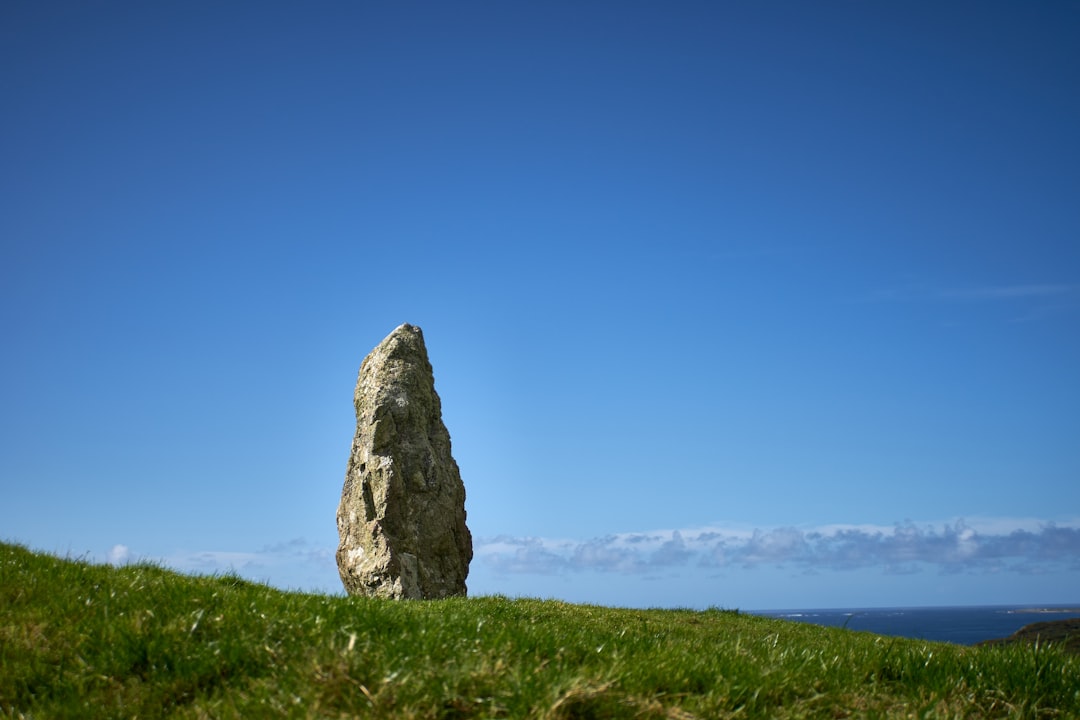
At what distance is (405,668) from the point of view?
6.99 m

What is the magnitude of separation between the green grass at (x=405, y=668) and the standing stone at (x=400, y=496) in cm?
1449

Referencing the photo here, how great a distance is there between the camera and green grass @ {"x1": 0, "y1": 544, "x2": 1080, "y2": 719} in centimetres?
672

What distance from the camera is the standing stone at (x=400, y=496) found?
80.2 feet

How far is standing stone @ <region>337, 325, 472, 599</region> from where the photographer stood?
24.5 m

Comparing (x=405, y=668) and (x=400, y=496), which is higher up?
(x=400, y=496)

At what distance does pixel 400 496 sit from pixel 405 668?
18140 millimetres

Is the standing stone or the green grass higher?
the standing stone

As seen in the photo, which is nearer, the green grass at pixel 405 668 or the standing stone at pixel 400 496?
the green grass at pixel 405 668

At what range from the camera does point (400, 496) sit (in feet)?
81.4

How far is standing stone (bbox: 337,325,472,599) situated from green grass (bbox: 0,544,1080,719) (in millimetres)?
14492

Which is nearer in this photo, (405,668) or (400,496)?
(405,668)

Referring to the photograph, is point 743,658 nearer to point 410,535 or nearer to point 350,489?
point 410,535

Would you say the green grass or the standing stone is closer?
the green grass

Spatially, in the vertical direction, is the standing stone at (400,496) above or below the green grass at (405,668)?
above
